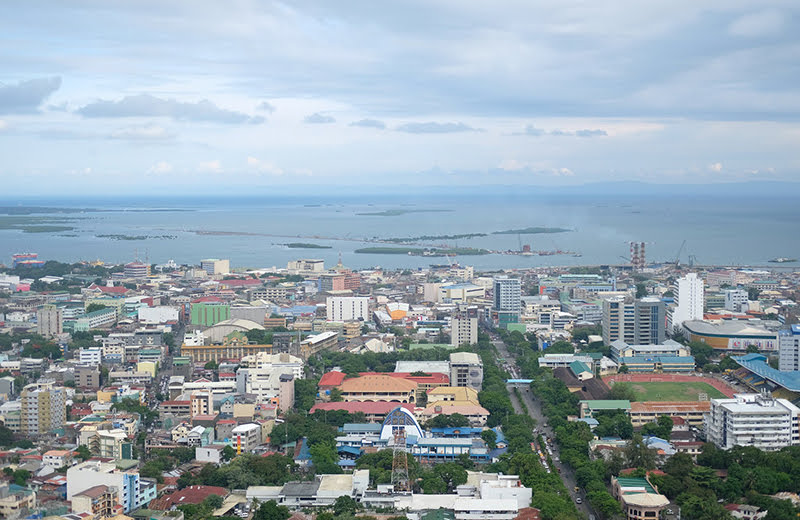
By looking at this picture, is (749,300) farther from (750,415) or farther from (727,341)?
(750,415)

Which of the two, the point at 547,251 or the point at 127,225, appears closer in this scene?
the point at 547,251

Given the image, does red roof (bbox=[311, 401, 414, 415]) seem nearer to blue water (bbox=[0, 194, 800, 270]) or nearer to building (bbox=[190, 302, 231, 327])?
building (bbox=[190, 302, 231, 327])

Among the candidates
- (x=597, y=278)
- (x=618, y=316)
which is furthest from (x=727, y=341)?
(x=597, y=278)

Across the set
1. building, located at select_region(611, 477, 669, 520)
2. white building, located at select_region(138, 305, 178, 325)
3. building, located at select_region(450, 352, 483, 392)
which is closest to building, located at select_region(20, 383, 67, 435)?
building, located at select_region(450, 352, 483, 392)

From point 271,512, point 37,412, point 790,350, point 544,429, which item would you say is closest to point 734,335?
point 790,350

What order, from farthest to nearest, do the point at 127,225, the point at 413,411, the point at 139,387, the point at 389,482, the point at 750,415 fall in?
the point at 127,225 → the point at 139,387 → the point at 413,411 → the point at 750,415 → the point at 389,482

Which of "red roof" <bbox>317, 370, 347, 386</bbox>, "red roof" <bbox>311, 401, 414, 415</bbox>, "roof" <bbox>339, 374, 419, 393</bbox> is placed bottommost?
"red roof" <bbox>311, 401, 414, 415</bbox>

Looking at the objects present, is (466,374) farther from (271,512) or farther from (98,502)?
(98,502)
